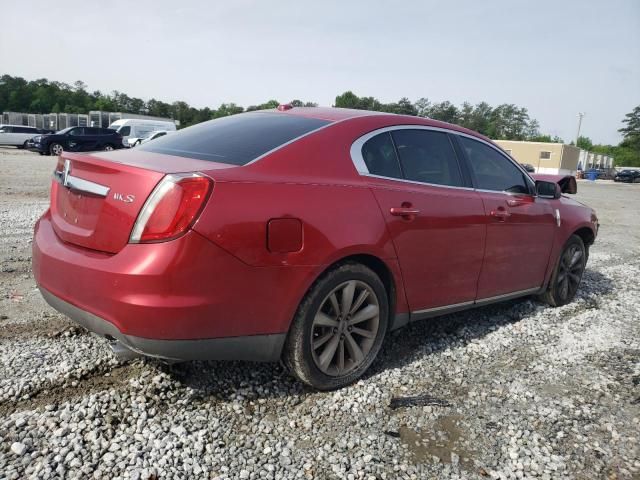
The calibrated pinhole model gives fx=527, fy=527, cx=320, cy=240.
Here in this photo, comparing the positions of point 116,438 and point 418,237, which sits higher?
point 418,237

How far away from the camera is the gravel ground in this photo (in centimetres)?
240

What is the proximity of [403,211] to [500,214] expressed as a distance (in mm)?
1166

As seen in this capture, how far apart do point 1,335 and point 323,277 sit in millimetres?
2235

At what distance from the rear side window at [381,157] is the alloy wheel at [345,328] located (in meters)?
0.72

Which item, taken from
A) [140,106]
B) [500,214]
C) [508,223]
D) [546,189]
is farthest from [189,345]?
[140,106]

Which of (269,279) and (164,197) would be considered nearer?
(164,197)

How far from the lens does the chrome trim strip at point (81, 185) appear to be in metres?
2.62

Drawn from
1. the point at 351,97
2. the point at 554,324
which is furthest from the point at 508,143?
the point at 554,324

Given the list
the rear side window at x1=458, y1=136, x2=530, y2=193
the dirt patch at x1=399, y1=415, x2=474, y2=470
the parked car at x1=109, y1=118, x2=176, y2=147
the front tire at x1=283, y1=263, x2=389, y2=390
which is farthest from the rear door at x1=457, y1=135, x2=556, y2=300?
the parked car at x1=109, y1=118, x2=176, y2=147

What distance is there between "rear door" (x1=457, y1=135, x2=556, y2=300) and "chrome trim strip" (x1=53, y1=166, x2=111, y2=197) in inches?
104

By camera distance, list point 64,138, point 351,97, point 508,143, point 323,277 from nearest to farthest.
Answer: point 323,277 < point 64,138 < point 508,143 < point 351,97

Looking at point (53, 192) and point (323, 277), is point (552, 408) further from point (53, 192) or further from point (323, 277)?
point (53, 192)

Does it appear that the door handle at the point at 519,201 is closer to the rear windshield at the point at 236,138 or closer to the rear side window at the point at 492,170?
the rear side window at the point at 492,170

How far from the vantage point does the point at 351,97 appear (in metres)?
104
